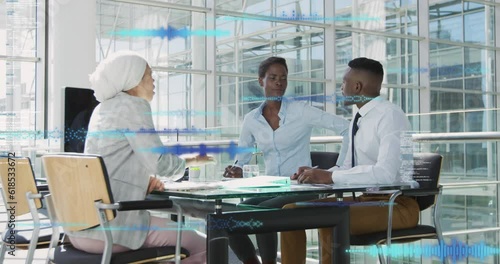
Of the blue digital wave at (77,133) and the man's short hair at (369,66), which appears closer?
the blue digital wave at (77,133)

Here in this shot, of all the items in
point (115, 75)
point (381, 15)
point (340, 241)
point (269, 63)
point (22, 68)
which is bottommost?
point (340, 241)

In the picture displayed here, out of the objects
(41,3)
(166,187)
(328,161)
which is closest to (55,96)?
(41,3)

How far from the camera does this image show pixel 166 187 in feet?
7.04

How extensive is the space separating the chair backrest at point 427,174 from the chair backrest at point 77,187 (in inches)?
47.0

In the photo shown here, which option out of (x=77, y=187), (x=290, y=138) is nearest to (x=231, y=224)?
(x=77, y=187)

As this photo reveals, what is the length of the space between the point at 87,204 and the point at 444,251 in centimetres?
148

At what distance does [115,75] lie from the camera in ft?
6.61

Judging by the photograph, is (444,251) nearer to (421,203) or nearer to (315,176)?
(421,203)

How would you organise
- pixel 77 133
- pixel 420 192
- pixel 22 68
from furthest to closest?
pixel 22 68 → pixel 77 133 → pixel 420 192

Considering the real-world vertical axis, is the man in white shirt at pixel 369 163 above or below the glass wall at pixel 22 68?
below

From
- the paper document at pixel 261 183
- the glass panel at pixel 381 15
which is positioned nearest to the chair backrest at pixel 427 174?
the paper document at pixel 261 183

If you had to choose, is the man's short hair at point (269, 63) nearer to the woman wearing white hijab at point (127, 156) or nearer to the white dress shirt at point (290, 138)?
the white dress shirt at point (290, 138)

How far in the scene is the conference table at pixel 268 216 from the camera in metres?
1.82

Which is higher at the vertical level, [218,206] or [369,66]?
[369,66]
